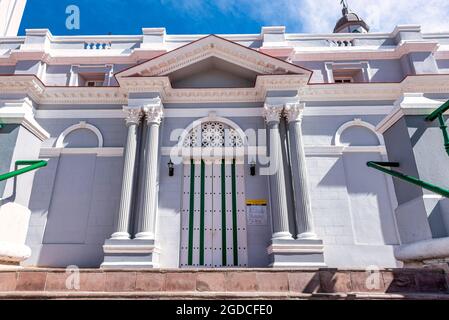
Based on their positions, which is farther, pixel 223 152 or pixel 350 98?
pixel 350 98

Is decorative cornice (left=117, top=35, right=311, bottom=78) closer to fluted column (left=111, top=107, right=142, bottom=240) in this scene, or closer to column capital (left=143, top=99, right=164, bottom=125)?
column capital (left=143, top=99, right=164, bottom=125)

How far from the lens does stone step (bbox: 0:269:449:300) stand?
8.02ft

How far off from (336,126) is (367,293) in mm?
9152

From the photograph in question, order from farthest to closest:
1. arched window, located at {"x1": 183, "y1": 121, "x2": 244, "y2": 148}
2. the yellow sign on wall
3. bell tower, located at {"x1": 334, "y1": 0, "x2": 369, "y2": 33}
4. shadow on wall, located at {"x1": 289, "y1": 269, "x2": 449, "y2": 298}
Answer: bell tower, located at {"x1": 334, "y1": 0, "x2": 369, "y2": 33} < arched window, located at {"x1": 183, "y1": 121, "x2": 244, "y2": 148} < the yellow sign on wall < shadow on wall, located at {"x1": 289, "y1": 269, "x2": 449, "y2": 298}

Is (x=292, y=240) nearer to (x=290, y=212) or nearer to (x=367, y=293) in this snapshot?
(x=290, y=212)

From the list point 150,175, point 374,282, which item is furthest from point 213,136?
point 374,282

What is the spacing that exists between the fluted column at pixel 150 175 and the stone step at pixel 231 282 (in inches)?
237

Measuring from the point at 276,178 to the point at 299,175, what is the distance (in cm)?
73

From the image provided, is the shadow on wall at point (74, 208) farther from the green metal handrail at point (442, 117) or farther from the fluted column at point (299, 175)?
the green metal handrail at point (442, 117)

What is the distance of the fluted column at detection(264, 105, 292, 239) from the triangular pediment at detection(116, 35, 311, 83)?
1495 millimetres

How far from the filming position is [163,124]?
1038 cm

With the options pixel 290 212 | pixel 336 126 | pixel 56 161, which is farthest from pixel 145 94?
pixel 336 126

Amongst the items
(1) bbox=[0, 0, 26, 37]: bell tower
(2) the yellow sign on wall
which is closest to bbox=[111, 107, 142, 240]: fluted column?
(2) the yellow sign on wall

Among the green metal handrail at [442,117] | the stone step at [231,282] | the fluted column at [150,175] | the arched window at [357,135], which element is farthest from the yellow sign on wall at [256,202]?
the stone step at [231,282]
